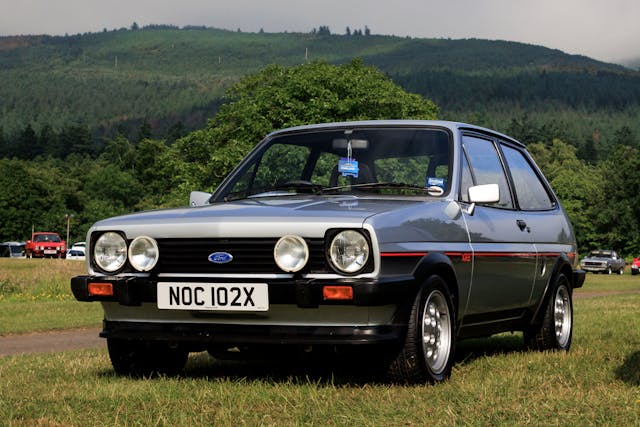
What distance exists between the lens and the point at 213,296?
6.16 metres

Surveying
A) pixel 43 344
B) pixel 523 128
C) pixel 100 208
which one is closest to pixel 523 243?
pixel 43 344

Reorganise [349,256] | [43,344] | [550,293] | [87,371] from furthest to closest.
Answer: [43,344], [550,293], [87,371], [349,256]

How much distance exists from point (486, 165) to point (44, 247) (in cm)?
7412

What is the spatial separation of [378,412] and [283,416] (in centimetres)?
50

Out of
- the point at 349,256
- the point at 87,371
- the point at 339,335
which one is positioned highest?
the point at 349,256

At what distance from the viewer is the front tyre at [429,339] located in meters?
6.24

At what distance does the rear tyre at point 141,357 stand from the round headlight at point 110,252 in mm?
530

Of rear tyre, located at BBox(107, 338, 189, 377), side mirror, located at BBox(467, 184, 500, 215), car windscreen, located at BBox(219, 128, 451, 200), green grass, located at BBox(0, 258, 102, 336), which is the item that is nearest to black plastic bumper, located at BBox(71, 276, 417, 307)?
rear tyre, located at BBox(107, 338, 189, 377)

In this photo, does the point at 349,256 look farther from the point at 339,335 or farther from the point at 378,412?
the point at 378,412

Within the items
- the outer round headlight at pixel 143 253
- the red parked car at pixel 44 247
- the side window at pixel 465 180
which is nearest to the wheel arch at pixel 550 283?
the side window at pixel 465 180

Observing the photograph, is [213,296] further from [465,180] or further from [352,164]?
[465,180]

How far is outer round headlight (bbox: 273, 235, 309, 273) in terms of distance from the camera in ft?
19.7

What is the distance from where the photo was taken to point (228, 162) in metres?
50.3

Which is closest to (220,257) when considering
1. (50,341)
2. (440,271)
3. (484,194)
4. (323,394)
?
(323,394)
